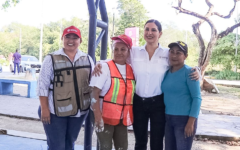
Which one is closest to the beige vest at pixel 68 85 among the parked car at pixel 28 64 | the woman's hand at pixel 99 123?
the woman's hand at pixel 99 123

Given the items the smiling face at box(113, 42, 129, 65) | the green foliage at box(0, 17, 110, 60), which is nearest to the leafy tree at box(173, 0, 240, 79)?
the smiling face at box(113, 42, 129, 65)

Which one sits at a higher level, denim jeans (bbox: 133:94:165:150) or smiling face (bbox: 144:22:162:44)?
smiling face (bbox: 144:22:162:44)

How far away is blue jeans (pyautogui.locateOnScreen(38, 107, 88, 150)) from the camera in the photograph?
2.40 metres

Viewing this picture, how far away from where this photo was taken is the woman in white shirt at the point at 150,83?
252 cm

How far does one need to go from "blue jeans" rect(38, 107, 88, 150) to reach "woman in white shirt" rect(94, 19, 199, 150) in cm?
63

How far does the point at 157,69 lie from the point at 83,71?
0.75m

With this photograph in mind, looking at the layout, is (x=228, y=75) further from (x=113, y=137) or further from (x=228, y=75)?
(x=113, y=137)

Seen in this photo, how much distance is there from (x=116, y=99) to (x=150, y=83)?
0.42 meters

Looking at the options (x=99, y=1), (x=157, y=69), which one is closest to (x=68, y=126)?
(x=157, y=69)

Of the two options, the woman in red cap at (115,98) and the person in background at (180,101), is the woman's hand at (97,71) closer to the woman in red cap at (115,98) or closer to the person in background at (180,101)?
the woman in red cap at (115,98)

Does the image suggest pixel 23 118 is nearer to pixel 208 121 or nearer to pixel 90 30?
pixel 90 30

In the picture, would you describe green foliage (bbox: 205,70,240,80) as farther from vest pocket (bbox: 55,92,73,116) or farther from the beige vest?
vest pocket (bbox: 55,92,73,116)

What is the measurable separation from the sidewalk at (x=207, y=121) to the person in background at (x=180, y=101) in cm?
291

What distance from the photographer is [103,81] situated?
2.31 meters
